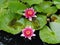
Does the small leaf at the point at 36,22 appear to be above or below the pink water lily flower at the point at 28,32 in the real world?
above

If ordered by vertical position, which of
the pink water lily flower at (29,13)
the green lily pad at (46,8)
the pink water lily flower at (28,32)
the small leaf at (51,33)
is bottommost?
the pink water lily flower at (28,32)

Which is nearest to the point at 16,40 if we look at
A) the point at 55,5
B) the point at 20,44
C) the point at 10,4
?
the point at 20,44

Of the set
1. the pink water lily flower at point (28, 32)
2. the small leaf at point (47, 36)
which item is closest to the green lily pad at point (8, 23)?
the pink water lily flower at point (28, 32)

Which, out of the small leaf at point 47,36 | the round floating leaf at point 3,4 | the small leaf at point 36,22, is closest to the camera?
the small leaf at point 47,36

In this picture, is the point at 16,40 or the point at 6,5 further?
the point at 6,5

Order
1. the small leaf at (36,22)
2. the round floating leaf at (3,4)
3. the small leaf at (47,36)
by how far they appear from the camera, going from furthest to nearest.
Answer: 1. the round floating leaf at (3,4)
2. the small leaf at (36,22)
3. the small leaf at (47,36)

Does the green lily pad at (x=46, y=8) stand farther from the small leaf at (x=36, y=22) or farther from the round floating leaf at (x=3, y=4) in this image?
the round floating leaf at (x=3, y=4)

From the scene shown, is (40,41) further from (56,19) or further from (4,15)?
(4,15)

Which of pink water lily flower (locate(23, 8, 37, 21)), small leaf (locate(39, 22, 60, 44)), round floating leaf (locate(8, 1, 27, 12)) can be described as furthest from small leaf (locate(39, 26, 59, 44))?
round floating leaf (locate(8, 1, 27, 12))

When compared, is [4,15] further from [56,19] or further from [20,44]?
[56,19]

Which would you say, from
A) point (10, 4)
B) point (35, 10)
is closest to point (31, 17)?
point (35, 10)

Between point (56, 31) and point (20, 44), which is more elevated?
point (56, 31)
